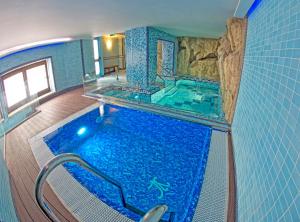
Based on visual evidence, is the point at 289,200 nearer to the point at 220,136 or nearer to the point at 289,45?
the point at 289,45

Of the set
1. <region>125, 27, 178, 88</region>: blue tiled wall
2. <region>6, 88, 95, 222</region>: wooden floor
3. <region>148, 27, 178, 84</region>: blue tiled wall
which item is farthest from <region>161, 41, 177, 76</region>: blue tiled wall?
<region>6, 88, 95, 222</region>: wooden floor

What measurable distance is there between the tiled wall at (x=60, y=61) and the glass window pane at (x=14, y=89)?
798 millimetres

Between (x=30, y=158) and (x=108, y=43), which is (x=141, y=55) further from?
(x=30, y=158)

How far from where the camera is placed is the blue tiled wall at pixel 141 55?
10.0 m

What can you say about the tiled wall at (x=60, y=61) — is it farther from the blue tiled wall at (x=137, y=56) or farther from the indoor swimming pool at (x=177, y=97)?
the blue tiled wall at (x=137, y=56)

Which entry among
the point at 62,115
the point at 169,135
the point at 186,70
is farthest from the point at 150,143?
the point at 186,70

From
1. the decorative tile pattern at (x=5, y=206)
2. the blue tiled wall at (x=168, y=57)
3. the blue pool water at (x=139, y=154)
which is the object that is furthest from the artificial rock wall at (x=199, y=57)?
→ the decorative tile pattern at (x=5, y=206)

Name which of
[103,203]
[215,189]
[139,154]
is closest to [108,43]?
[139,154]

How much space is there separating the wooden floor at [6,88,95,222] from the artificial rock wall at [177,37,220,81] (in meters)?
8.50

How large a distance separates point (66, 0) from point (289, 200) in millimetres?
4038

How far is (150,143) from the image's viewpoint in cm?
584

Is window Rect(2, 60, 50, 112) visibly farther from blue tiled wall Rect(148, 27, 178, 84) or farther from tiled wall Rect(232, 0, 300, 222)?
tiled wall Rect(232, 0, 300, 222)

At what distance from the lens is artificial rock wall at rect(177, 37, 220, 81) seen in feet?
44.4

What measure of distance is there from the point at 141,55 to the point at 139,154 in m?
6.50
